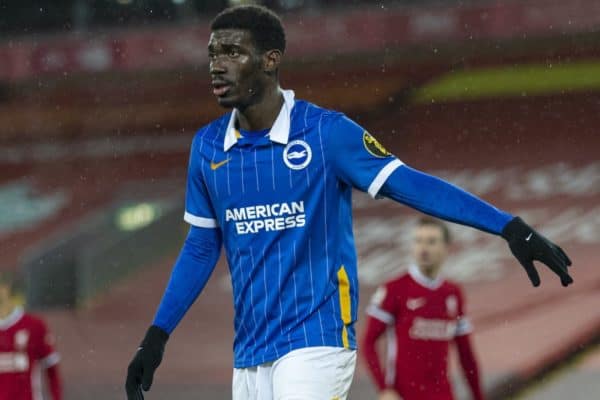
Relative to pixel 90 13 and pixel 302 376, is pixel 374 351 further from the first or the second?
pixel 90 13

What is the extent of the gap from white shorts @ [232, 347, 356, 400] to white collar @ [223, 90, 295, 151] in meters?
0.59

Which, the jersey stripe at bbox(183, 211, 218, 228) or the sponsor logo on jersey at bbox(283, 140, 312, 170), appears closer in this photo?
the sponsor logo on jersey at bbox(283, 140, 312, 170)

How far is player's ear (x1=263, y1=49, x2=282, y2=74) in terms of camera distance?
3529mm

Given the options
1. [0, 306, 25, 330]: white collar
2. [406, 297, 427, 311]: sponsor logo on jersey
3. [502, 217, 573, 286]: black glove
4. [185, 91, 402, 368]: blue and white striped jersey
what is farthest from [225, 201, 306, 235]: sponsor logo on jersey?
[0, 306, 25, 330]: white collar

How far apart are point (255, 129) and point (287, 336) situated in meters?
0.59

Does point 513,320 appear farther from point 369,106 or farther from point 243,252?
point 243,252

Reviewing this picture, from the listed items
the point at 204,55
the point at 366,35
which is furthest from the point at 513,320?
the point at 204,55

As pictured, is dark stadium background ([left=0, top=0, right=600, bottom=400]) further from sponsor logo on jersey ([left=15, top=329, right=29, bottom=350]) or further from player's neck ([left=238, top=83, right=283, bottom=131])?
player's neck ([left=238, top=83, right=283, bottom=131])

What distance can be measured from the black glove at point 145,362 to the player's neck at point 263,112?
0.65 meters

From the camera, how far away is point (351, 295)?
347 centimetres

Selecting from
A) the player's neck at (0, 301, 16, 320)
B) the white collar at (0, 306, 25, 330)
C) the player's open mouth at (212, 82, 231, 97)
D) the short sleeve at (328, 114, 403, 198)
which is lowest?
the white collar at (0, 306, 25, 330)

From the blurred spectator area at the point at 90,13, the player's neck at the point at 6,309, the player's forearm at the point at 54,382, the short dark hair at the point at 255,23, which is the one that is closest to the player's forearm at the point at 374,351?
the player's forearm at the point at 54,382

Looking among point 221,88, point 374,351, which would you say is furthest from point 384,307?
point 221,88

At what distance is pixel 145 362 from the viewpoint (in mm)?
3617
